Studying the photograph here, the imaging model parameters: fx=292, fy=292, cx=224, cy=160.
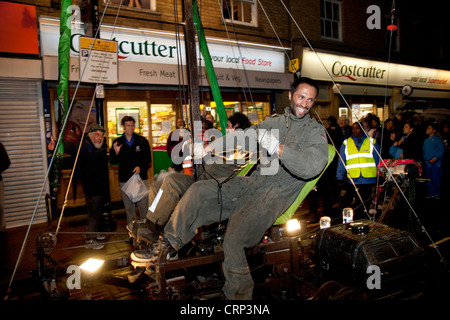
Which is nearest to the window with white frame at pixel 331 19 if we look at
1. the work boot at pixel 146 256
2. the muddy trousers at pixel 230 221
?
the muddy trousers at pixel 230 221

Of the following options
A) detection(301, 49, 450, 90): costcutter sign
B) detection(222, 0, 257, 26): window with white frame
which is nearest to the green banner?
detection(222, 0, 257, 26): window with white frame

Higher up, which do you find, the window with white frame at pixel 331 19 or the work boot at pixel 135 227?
the window with white frame at pixel 331 19

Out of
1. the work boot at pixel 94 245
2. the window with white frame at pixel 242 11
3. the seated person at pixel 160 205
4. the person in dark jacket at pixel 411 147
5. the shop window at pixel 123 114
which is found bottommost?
the work boot at pixel 94 245

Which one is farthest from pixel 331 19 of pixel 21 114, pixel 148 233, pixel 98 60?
pixel 148 233

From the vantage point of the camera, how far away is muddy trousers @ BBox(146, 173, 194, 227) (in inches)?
131

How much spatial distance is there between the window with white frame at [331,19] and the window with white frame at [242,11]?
3.65m

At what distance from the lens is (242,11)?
1072cm

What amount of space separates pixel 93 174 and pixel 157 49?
187 inches

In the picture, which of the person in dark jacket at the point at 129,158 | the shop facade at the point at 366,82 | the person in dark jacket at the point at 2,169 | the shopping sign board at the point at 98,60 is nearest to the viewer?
the shopping sign board at the point at 98,60

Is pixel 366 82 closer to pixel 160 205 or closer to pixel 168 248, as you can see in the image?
pixel 160 205

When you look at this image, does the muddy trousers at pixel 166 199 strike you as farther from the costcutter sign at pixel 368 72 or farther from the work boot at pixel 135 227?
the costcutter sign at pixel 368 72

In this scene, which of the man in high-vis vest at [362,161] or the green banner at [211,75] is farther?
the man in high-vis vest at [362,161]

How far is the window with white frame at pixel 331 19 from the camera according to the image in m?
12.7
